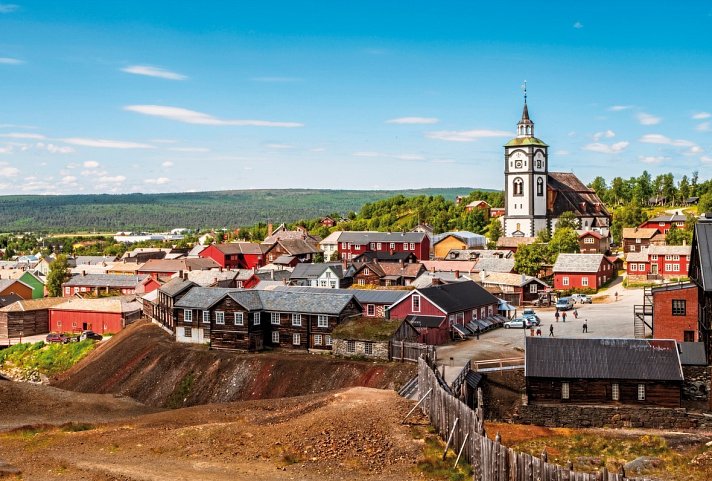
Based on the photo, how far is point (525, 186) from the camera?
11706 cm

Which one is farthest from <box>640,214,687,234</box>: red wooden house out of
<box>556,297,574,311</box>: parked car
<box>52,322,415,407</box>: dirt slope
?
<box>52,322,415,407</box>: dirt slope

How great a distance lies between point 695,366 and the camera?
38.4 m

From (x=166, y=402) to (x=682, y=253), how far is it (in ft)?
201

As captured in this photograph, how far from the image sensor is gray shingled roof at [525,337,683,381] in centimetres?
3728

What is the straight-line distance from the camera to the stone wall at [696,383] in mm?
37844

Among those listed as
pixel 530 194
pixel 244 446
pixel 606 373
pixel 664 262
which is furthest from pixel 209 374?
pixel 530 194

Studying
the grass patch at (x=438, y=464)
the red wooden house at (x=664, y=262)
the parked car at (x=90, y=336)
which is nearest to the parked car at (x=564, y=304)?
the red wooden house at (x=664, y=262)

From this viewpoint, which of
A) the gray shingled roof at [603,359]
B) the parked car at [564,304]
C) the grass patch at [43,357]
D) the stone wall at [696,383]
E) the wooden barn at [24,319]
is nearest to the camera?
the gray shingled roof at [603,359]

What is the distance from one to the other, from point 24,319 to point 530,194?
72.6m

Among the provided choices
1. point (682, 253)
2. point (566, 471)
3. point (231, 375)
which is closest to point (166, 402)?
point (231, 375)

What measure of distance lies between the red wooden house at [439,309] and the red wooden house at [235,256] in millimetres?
61727

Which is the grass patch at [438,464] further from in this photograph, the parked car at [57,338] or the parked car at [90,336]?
the parked car at [57,338]

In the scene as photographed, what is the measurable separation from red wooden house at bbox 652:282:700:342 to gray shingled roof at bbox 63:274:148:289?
71.8 meters

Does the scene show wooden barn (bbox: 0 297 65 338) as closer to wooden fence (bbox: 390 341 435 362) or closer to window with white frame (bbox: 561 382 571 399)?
wooden fence (bbox: 390 341 435 362)
